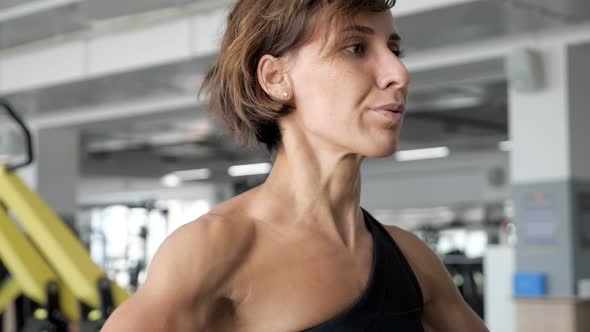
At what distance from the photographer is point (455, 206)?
581 inches

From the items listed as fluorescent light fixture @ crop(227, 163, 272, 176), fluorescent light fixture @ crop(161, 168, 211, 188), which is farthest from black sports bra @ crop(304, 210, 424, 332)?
fluorescent light fixture @ crop(161, 168, 211, 188)

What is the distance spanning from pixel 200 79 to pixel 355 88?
6.21 meters

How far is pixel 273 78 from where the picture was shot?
0.94 metres

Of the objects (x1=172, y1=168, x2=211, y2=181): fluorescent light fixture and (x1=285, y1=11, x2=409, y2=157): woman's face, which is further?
(x1=172, y1=168, x2=211, y2=181): fluorescent light fixture

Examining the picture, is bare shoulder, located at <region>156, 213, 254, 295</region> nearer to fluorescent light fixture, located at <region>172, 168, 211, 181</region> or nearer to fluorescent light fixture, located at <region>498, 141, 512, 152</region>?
fluorescent light fixture, located at <region>498, 141, 512, 152</region>

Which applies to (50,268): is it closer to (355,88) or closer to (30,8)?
(355,88)

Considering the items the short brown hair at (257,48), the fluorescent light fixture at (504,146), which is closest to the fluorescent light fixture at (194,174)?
the fluorescent light fixture at (504,146)

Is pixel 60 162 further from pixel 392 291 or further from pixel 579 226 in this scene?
pixel 392 291

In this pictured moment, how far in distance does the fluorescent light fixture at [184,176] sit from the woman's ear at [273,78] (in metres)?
14.6

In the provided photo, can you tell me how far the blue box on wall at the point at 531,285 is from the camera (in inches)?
215

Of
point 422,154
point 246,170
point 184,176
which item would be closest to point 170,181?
point 184,176

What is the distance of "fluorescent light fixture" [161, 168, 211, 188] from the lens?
51.8 ft

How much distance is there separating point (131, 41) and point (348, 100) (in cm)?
570

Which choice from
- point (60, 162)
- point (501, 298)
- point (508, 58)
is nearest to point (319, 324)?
point (508, 58)
